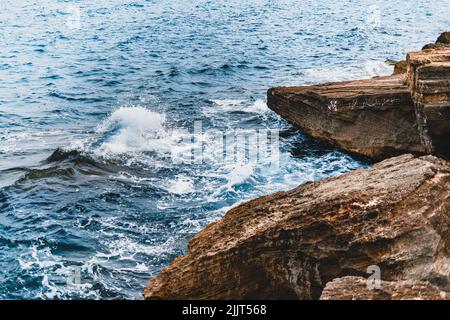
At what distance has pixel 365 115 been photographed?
15344mm

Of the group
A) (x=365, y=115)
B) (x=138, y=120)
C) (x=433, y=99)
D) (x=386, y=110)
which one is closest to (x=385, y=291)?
(x=433, y=99)

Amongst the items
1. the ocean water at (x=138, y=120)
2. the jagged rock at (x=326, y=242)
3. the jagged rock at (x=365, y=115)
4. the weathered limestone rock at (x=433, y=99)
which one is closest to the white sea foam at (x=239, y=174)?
the ocean water at (x=138, y=120)

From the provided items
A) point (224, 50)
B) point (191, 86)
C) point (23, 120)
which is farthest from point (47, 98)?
point (224, 50)

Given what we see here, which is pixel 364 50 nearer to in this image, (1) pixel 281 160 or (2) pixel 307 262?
(1) pixel 281 160

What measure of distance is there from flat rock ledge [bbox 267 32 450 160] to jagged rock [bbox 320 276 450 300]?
6638 mm

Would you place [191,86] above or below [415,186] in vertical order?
below

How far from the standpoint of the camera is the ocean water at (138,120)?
12.1m

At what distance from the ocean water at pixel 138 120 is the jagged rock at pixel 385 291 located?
5054 millimetres

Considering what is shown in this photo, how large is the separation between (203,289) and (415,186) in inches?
139

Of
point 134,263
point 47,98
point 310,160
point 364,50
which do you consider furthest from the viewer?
point 364,50

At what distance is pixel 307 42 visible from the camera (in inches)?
1374

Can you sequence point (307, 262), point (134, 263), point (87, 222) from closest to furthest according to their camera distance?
point (307, 262), point (134, 263), point (87, 222)

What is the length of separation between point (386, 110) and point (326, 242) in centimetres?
786

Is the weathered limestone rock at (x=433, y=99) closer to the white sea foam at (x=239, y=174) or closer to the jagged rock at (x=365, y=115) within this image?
the jagged rock at (x=365, y=115)
